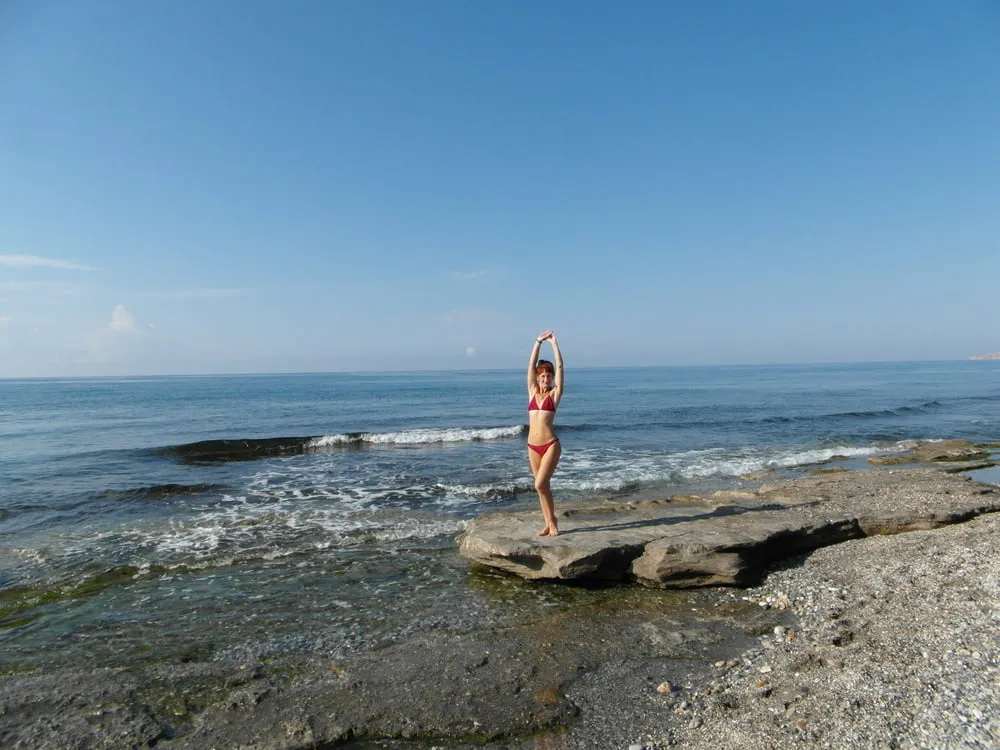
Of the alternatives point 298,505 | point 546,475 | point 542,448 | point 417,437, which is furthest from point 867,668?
point 417,437

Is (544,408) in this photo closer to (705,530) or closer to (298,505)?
(705,530)

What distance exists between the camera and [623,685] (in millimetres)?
5172

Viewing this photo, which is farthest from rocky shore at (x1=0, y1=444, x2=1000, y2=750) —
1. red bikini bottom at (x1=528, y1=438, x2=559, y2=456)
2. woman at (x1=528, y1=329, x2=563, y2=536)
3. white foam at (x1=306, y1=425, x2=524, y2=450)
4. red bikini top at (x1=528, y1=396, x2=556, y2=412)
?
white foam at (x1=306, y1=425, x2=524, y2=450)

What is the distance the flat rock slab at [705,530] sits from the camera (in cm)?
775

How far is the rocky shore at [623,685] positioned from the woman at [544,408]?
185 centimetres

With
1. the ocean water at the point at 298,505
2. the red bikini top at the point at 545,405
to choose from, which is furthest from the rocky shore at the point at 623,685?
the red bikini top at the point at 545,405

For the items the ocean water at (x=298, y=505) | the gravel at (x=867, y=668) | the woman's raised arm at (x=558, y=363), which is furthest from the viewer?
the woman's raised arm at (x=558, y=363)

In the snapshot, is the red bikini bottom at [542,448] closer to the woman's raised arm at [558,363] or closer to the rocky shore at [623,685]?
the woman's raised arm at [558,363]

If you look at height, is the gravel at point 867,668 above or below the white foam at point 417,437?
above

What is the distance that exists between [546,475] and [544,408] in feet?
3.18

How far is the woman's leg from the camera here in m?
7.85

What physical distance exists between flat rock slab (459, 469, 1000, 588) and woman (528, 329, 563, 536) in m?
0.94

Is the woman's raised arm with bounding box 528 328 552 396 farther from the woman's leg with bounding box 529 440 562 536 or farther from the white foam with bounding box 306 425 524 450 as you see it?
the white foam with bounding box 306 425 524 450

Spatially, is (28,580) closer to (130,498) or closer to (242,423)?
(130,498)
